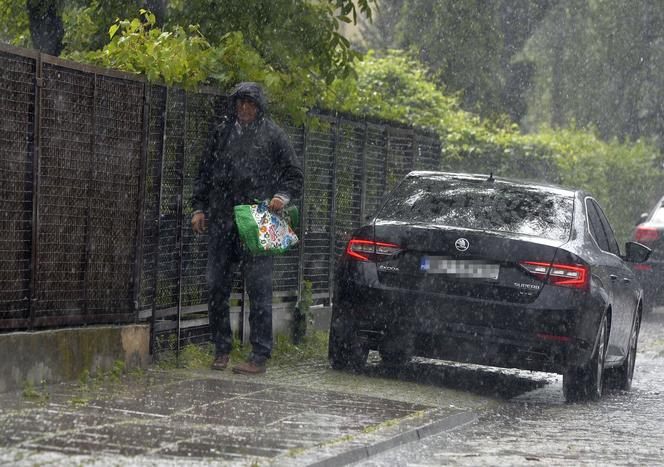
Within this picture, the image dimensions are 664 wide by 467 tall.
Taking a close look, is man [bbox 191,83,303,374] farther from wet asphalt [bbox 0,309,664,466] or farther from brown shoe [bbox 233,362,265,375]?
wet asphalt [bbox 0,309,664,466]

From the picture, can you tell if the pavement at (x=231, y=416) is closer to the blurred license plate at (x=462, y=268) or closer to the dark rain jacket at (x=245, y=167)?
the blurred license plate at (x=462, y=268)

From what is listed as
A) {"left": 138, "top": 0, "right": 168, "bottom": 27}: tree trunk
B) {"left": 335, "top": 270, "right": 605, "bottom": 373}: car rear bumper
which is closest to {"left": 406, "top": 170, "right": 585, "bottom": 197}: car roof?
{"left": 335, "top": 270, "right": 605, "bottom": 373}: car rear bumper

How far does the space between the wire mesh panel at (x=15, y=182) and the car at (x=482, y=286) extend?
2.59 m

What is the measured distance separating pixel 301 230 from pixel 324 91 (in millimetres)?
1383

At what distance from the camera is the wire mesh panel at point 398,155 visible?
1431cm

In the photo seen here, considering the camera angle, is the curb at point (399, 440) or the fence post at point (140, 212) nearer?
the curb at point (399, 440)

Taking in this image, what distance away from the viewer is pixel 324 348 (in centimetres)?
1213

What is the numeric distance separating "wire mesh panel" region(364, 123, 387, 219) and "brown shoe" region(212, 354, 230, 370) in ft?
13.6

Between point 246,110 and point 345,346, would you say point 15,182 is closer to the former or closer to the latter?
point 246,110

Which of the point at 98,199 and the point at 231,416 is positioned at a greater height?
the point at 98,199

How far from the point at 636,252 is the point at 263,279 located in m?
3.49

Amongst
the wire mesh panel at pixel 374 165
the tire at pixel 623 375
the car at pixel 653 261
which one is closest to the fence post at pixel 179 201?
the tire at pixel 623 375

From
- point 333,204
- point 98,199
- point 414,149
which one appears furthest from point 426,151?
point 98,199

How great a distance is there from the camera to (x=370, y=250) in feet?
32.8
